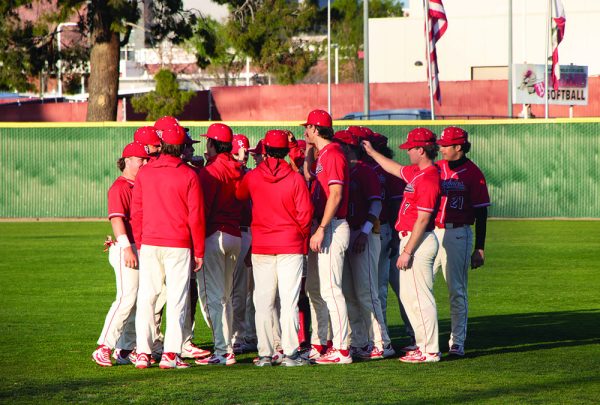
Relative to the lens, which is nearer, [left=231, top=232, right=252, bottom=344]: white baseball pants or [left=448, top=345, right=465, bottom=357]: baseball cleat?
[left=448, top=345, right=465, bottom=357]: baseball cleat

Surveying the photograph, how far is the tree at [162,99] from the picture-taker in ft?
124

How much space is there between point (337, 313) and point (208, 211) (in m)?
1.39

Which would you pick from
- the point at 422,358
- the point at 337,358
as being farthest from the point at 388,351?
Result: the point at 337,358

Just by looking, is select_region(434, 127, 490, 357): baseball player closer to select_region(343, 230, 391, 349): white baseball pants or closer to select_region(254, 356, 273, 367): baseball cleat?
select_region(343, 230, 391, 349): white baseball pants

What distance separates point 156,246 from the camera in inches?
337

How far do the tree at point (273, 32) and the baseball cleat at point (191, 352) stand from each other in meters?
28.2

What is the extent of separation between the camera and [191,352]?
9.26 metres

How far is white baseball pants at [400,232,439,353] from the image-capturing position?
9.03 meters

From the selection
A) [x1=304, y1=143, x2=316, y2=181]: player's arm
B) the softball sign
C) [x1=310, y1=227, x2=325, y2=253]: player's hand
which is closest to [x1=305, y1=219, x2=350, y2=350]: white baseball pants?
[x1=310, y1=227, x2=325, y2=253]: player's hand

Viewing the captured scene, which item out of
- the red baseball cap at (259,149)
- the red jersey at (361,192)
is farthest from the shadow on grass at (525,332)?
the red baseball cap at (259,149)

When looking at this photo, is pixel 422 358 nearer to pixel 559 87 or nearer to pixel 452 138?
pixel 452 138

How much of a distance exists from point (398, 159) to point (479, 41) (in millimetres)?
25566

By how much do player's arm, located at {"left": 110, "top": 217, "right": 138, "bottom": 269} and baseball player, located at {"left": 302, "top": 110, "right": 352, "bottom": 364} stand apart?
1477 mm

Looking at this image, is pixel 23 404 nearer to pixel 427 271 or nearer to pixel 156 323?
pixel 156 323
